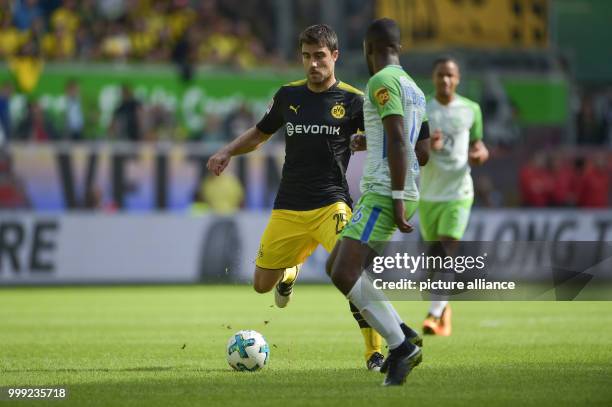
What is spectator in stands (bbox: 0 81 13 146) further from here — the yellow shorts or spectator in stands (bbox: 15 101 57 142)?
the yellow shorts

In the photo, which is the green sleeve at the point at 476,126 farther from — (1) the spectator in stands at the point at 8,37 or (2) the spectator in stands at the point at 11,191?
(1) the spectator in stands at the point at 8,37

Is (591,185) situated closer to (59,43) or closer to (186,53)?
(186,53)

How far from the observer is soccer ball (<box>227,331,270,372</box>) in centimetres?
905

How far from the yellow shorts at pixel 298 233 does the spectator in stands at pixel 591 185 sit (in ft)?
48.8

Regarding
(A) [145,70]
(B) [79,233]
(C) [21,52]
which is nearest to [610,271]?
(B) [79,233]

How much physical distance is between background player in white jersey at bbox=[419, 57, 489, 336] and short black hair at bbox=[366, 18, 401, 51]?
4787mm

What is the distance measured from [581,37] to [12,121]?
13.9 metres

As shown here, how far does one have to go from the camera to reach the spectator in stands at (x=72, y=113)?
22.8 metres

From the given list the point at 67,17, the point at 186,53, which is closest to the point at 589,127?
the point at 186,53

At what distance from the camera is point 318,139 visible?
9.49 meters

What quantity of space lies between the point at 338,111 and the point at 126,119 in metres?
14.1

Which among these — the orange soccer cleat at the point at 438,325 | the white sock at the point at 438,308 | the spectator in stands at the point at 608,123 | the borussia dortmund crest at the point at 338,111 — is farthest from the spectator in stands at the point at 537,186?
the borussia dortmund crest at the point at 338,111

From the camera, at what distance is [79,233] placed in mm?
20969

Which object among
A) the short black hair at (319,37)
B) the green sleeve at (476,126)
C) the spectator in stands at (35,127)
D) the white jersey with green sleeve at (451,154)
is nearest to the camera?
the short black hair at (319,37)
